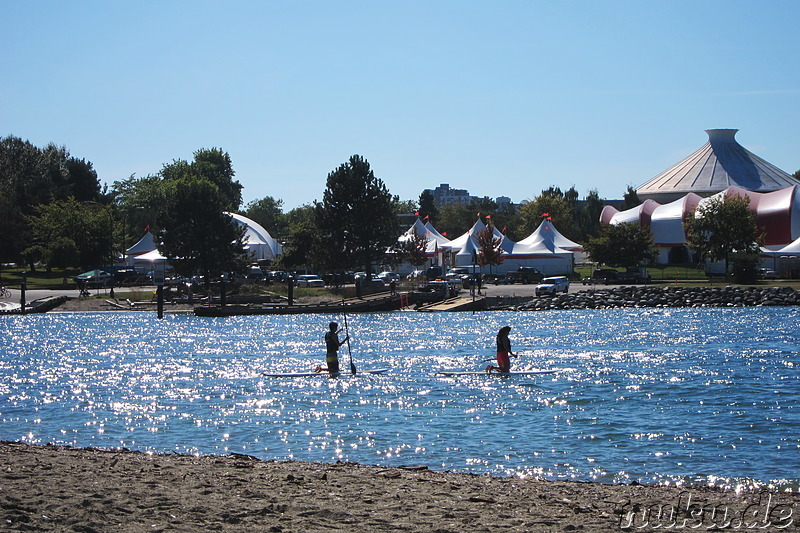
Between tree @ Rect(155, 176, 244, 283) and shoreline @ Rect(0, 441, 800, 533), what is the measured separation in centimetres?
6192

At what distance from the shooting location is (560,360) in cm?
3481

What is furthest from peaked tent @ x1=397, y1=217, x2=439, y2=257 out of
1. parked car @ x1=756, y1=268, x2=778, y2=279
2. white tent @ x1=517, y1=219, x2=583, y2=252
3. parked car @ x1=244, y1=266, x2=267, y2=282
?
parked car @ x1=756, y1=268, x2=778, y2=279

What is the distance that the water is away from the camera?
1762 centimetres

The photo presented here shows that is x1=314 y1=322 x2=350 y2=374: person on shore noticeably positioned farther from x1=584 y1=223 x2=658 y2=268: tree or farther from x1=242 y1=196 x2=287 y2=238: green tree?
x1=242 y1=196 x2=287 y2=238: green tree

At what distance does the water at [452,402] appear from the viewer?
17625mm

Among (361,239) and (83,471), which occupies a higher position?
(361,239)

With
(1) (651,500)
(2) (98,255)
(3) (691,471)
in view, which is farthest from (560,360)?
(2) (98,255)

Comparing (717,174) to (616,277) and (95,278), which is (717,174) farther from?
(95,278)

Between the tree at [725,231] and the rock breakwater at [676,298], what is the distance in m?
9.65

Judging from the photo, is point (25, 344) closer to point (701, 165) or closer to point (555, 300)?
point (555, 300)

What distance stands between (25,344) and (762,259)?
2512 inches

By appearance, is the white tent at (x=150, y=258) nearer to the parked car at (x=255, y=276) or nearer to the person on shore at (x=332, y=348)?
the parked car at (x=255, y=276)

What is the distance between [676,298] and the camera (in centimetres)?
6806

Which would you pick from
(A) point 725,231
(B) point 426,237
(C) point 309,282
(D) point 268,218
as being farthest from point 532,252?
(D) point 268,218
